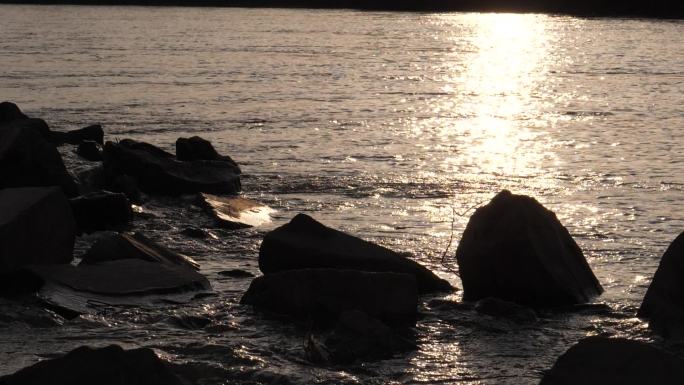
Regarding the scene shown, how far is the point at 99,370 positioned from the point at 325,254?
302 centimetres

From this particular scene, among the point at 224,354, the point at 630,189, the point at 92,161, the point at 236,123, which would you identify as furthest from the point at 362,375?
the point at 236,123

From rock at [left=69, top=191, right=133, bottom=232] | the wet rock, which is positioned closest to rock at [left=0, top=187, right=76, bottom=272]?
rock at [left=69, top=191, right=133, bottom=232]

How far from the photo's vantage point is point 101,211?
11.1 metres

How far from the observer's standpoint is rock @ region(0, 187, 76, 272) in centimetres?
844

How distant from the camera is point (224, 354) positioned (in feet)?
23.5

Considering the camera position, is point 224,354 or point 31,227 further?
point 31,227

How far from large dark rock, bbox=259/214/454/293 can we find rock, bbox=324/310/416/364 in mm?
1192

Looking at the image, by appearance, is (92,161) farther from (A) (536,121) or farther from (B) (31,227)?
(A) (536,121)

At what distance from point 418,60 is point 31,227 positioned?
107ft

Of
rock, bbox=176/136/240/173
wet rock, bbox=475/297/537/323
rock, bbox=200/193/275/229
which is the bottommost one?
rock, bbox=200/193/275/229

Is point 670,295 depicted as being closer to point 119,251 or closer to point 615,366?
point 615,366

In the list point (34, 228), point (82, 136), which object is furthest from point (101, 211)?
point (82, 136)

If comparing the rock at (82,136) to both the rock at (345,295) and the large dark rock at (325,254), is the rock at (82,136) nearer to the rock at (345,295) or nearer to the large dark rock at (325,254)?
the large dark rock at (325,254)

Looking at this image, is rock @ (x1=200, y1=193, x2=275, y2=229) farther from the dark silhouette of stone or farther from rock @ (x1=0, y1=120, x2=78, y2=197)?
the dark silhouette of stone
